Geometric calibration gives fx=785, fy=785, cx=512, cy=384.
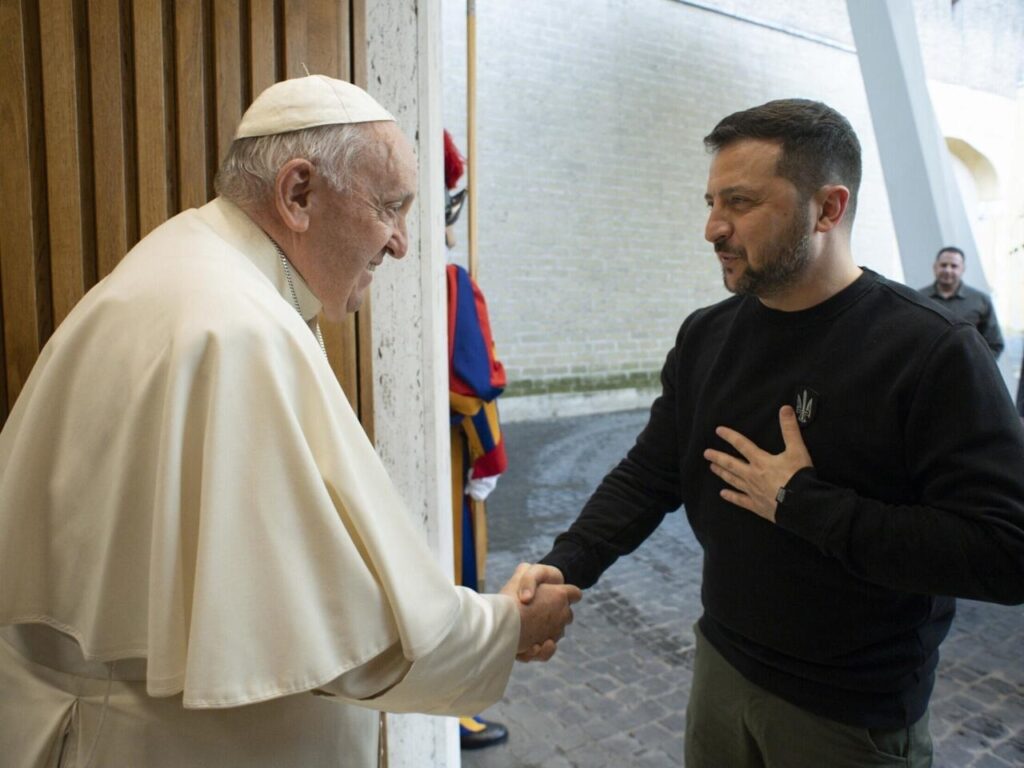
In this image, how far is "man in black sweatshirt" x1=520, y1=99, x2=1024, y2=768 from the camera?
1333mm

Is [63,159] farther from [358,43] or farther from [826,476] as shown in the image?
[826,476]

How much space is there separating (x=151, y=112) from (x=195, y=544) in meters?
1.30

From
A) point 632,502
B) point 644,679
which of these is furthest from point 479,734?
point 632,502

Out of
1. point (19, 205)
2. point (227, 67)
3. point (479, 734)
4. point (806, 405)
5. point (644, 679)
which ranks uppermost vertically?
point (227, 67)

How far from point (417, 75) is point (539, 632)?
1.62 metres

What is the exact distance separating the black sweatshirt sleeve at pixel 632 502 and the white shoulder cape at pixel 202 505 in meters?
0.67

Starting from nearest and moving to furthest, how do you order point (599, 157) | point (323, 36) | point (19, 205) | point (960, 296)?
point (19, 205)
point (323, 36)
point (960, 296)
point (599, 157)

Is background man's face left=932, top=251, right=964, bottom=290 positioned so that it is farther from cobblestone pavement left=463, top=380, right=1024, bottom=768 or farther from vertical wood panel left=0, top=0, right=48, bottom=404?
vertical wood panel left=0, top=0, right=48, bottom=404

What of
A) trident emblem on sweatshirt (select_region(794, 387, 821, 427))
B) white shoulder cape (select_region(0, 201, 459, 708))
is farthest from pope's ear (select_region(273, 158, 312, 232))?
trident emblem on sweatshirt (select_region(794, 387, 821, 427))

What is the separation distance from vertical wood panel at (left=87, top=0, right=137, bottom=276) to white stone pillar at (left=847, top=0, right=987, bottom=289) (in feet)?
24.3

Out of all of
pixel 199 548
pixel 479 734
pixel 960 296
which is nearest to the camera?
pixel 199 548

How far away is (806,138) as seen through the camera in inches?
60.6

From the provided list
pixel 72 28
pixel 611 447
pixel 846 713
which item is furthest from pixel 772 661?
pixel 611 447

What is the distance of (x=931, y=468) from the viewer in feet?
4.49
